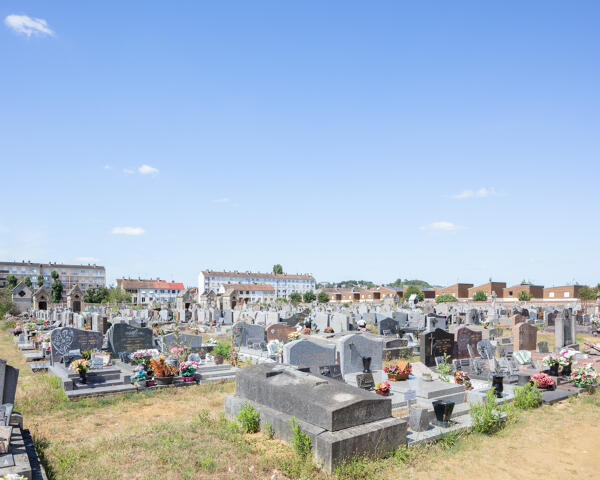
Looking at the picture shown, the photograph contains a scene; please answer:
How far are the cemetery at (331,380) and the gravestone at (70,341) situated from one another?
0.12 feet

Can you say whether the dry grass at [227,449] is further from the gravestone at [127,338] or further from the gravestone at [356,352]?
the gravestone at [127,338]

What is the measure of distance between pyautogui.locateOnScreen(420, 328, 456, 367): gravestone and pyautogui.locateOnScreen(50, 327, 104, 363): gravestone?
1198 centimetres

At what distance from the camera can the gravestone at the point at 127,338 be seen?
15.8 meters

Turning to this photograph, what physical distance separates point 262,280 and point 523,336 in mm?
104167

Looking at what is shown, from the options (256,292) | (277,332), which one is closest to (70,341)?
(277,332)

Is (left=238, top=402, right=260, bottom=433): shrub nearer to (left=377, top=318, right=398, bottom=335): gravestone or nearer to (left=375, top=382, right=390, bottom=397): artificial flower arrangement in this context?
(left=375, top=382, right=390, bottom=397): artificial flower arrangement

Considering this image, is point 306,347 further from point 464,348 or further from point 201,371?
point 464,348

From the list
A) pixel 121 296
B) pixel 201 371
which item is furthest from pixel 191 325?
pixel 121 296

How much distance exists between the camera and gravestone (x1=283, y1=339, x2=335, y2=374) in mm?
13109

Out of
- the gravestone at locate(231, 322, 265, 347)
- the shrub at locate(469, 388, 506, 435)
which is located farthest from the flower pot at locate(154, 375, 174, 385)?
the shrub at locate(469, 388, 506, 435)

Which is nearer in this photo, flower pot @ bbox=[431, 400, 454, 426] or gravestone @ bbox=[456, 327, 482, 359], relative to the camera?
flower pot @ bbox=[431, 400, 454, 426]

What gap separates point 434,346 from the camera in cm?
1567

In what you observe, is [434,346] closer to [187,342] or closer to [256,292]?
[187,342]

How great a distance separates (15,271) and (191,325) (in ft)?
330
